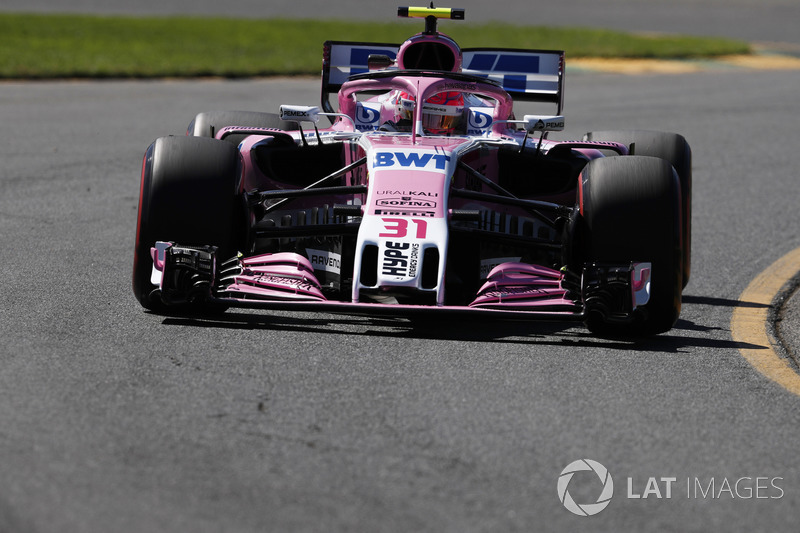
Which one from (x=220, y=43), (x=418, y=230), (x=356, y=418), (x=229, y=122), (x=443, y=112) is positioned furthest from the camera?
(x=220, y=43)

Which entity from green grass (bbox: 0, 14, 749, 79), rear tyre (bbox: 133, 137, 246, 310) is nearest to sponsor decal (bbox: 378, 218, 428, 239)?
rear tyre (bbox: 133, 137, 246, 310)

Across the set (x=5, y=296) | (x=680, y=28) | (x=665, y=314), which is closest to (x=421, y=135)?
(x=665, y=314)

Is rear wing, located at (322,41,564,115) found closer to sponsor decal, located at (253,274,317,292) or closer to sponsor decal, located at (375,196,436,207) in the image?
sponsor decal, located at (375,196,436,207)

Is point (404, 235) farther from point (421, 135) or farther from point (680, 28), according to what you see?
point (680, 28)

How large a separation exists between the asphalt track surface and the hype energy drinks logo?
0.03 ft

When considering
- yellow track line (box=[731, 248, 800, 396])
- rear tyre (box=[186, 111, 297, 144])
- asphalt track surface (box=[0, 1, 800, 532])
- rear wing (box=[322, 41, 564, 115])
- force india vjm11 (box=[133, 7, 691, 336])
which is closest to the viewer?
asphalt track surface (box=[0, 1, 800, 532])

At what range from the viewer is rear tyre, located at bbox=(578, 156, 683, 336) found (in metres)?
6.41

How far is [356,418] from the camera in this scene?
4.93 m

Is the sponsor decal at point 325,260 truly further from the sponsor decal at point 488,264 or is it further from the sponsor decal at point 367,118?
the sponsor decal at point 367,118

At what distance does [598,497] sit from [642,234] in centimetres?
247

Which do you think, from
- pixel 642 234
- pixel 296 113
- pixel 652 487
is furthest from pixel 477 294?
pixel 652 487

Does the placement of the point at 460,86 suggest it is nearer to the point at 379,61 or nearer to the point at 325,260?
the point at 379,61

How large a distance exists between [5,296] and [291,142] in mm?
1964

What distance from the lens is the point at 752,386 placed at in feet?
18.8
